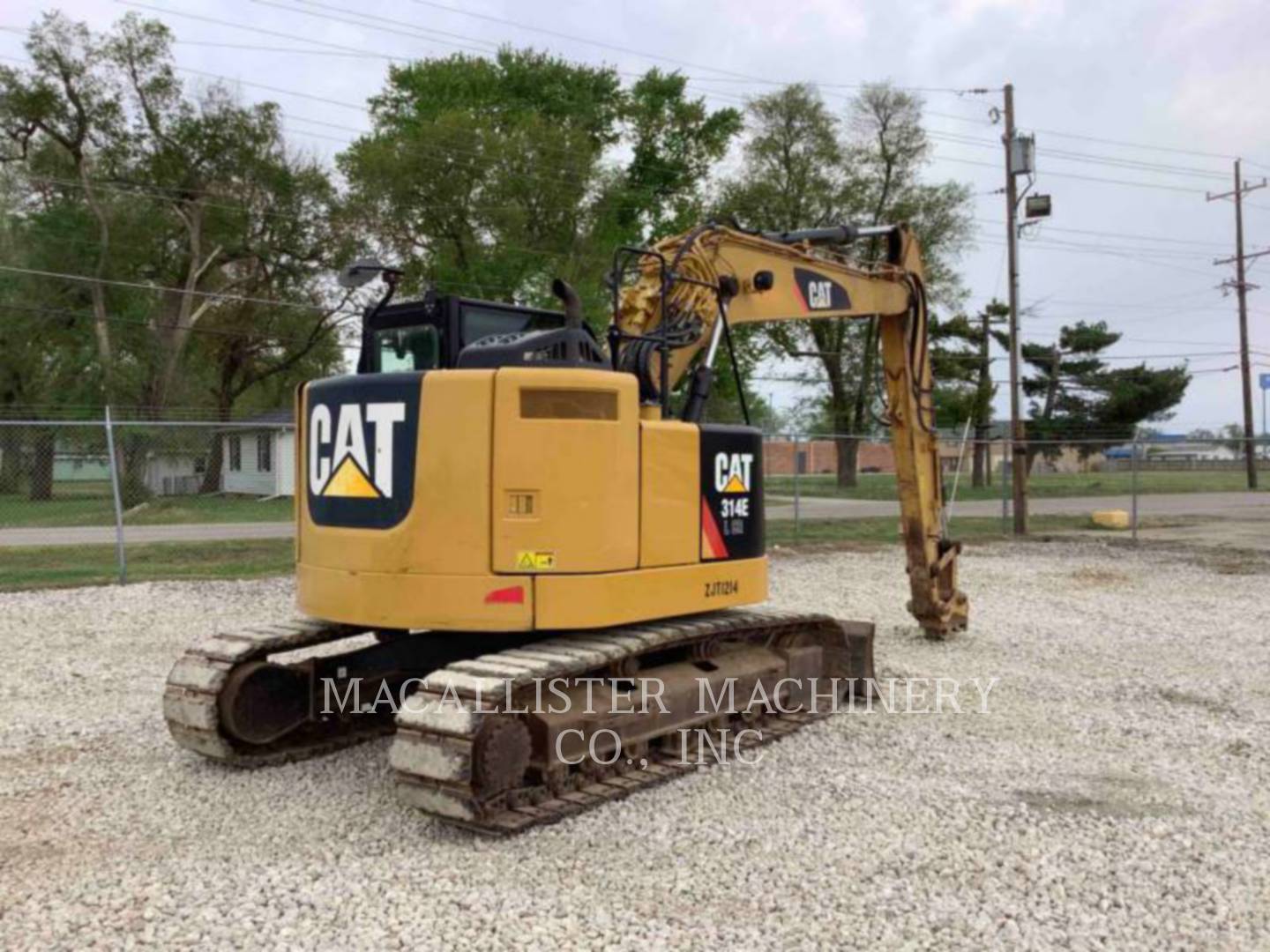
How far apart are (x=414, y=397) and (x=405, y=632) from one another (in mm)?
1653

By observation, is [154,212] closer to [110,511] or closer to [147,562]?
[110,511]

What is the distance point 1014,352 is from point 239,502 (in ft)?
64.5

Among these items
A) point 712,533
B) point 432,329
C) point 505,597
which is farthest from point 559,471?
point 432,329

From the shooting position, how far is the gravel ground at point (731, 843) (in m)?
4.07

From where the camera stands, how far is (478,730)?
4781mm

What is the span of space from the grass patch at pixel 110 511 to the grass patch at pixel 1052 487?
1472cm

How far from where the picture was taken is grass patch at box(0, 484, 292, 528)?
2286 centimetres

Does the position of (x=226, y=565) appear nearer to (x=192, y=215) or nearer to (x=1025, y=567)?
(x=1025, y=567)

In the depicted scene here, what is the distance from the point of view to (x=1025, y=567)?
1633 cm

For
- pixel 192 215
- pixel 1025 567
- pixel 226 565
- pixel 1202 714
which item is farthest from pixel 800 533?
pixel 192 215

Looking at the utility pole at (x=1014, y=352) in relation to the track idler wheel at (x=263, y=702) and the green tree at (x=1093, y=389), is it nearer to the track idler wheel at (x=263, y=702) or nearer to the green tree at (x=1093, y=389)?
the track idler wheel at (x=263, y=702)

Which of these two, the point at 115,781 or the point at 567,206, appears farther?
the point at 567,206

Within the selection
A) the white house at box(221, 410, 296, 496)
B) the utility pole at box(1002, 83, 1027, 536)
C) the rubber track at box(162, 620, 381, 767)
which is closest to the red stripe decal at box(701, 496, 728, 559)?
the rubber track at box(162, 620, 381, 767)

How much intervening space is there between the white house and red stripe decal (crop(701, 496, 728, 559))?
28379 mm
